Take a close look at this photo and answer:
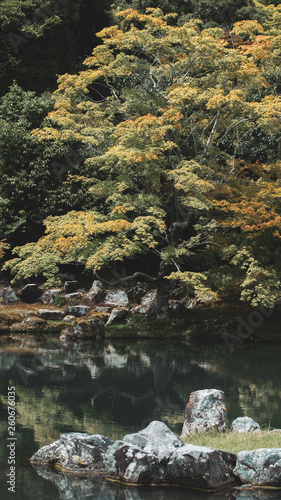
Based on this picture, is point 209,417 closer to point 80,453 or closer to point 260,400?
point 80,453

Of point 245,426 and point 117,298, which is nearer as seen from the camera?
point 245,426

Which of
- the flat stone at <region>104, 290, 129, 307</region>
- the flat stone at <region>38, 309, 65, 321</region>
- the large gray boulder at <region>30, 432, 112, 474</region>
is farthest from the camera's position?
the flat stone at <region>104, 290, 129, 307</region>

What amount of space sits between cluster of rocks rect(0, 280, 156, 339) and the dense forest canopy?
0.86m

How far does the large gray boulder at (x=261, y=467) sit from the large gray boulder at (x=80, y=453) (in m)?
1.61

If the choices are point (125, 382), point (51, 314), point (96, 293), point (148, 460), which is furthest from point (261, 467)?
point (96, 293)

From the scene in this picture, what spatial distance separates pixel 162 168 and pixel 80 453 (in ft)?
44.4

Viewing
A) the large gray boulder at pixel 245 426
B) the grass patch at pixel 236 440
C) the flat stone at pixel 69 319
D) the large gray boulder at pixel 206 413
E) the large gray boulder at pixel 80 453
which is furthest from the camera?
the flat stone at pixel 69 319

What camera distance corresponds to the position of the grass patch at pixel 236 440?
268 inches

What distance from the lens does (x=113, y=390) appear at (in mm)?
11281

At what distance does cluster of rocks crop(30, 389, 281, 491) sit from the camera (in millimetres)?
Answer: 6156

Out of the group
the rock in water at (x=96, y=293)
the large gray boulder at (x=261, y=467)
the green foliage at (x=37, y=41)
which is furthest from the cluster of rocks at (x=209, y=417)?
the green foliage at (x=37, y=41)

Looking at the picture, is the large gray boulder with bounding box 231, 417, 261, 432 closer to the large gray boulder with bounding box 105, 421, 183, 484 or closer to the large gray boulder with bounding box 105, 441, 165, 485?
the large gray boulder with bounding box 105, 421, 183, 484

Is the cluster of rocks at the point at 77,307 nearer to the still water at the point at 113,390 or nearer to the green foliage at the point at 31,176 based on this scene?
the still water at the point at 113,390

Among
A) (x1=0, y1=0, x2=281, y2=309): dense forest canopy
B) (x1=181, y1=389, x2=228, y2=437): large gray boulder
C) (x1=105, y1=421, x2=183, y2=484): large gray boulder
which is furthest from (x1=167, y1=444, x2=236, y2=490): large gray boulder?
(x1=0, y1=0, x2=281, y2=309): dense forest canopy
